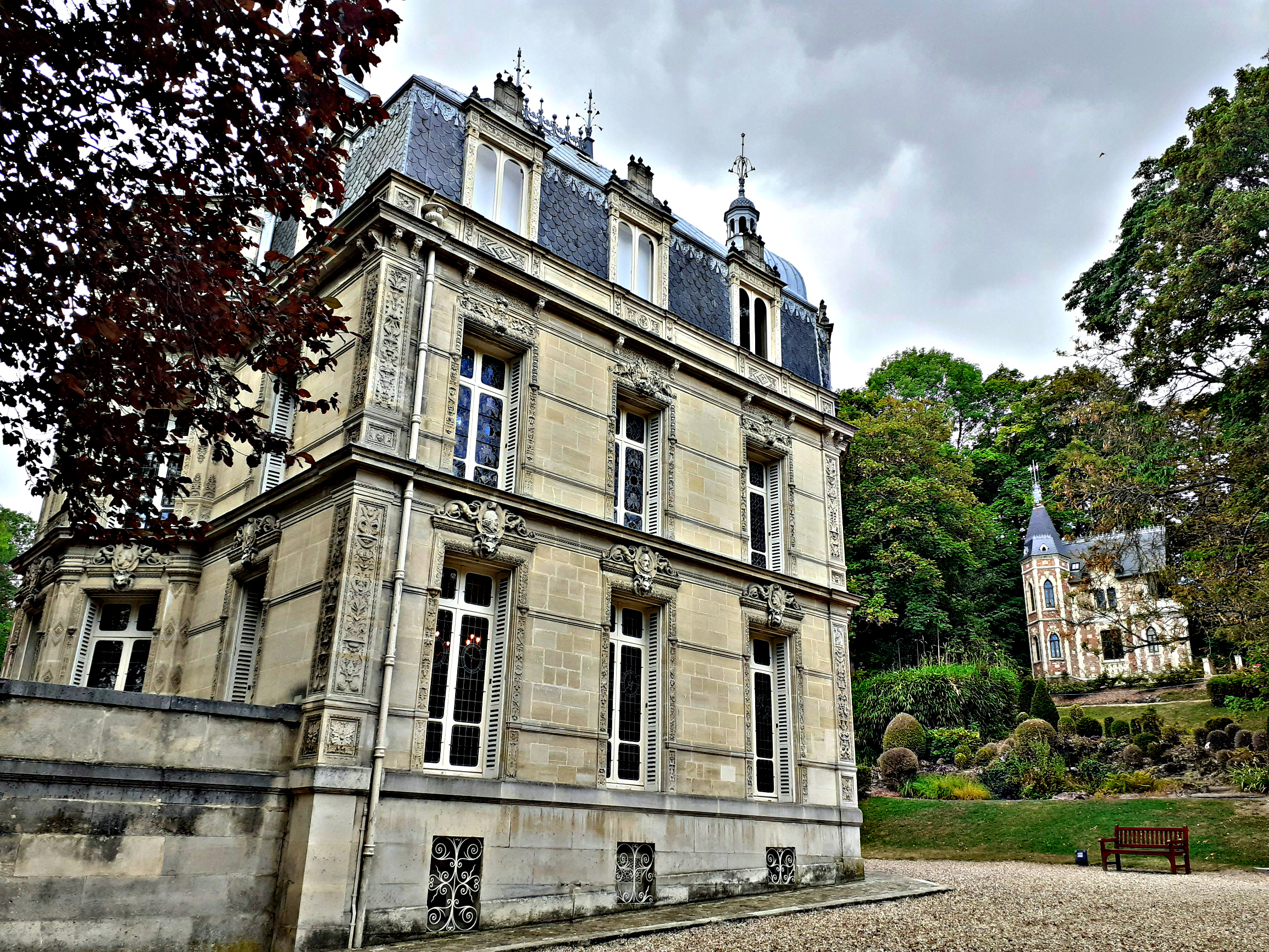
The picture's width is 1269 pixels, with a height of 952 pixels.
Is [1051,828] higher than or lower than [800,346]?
lower

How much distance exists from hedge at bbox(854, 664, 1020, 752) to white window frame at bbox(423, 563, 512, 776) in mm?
24144

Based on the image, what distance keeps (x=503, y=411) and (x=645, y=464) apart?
117 inches

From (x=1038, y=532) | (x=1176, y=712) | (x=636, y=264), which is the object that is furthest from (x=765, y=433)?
(x=1038, y=532)

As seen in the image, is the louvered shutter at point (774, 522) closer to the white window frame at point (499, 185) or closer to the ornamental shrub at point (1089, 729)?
the white window frame at point (499, 185)

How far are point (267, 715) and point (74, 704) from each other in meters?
1.96

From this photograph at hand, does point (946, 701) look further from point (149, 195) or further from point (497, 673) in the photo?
point (149, 195)

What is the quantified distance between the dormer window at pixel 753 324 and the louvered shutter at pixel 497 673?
25.4ft

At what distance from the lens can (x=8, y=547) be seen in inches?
1296

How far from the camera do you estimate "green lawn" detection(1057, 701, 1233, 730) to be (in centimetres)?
3391

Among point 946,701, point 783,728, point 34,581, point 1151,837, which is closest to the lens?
point 34,581

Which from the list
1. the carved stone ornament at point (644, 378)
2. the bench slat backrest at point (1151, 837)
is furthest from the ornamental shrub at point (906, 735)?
the carved stone ornament at point (644, 378)

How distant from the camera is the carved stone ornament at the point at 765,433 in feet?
55.9

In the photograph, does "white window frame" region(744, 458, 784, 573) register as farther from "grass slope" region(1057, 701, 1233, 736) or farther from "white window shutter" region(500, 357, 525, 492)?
"grass slope" region(1057, 701, 1233, 736)

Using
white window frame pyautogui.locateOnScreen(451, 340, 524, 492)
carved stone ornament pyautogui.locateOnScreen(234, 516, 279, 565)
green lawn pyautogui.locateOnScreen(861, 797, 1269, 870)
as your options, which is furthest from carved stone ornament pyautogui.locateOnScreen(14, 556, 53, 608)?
green lawn pyautogui.locateOnScreen(861, 797, 1269, 870)
